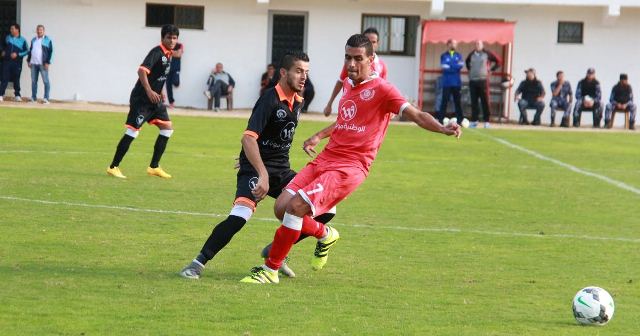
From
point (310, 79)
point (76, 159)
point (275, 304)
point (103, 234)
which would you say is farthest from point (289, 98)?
point (310, 79)

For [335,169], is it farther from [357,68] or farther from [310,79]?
[310,79]

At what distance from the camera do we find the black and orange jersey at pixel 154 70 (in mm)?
17234

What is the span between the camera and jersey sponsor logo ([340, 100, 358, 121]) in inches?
391

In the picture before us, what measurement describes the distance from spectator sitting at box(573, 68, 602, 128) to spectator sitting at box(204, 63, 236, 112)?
10655mm

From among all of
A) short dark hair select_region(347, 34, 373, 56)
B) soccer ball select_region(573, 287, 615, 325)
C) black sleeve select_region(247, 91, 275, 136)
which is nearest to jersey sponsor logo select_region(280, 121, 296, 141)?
black sleeve select_region(247, 91, 275, 136)

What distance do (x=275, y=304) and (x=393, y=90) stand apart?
2074 millimetres

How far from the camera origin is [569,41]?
3906cm

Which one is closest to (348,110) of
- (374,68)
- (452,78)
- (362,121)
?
(362,121)

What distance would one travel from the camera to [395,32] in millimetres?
38625

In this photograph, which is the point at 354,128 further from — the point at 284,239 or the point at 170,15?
the point at 170,15

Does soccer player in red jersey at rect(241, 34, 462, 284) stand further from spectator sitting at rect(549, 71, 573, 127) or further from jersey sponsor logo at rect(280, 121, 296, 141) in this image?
spectator sitting at rect(549, 71, 573, 127)

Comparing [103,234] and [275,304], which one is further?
[103,234]

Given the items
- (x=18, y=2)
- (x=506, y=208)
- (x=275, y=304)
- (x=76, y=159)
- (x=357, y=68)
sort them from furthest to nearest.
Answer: (x=18, y=2) → (x=76, y=159) → (x=506, y=208) → (x=357, y=68) → (x=275, y=304)

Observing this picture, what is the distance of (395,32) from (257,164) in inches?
1161
